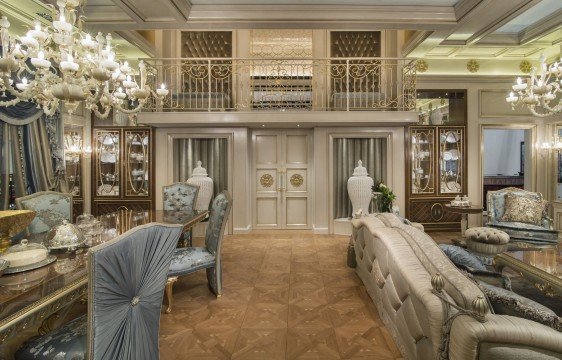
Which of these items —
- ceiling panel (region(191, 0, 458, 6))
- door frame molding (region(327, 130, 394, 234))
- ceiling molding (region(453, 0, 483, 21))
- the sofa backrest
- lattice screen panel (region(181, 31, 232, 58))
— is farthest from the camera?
lattice screen panel (region(181, 31, 232, 58))

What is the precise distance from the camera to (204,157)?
6.26m

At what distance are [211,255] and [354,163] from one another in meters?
4.06

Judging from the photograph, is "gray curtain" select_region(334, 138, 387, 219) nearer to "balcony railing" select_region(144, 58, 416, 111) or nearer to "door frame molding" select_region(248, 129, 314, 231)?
"door frame molding" select_region(248, 129, 314, 231)

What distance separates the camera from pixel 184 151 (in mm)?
6242

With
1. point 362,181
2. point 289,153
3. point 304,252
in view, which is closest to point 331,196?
point 362,181

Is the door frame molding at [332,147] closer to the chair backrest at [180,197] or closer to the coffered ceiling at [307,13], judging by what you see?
the coffered ceiling at [307,13]

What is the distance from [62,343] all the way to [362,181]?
197 inches

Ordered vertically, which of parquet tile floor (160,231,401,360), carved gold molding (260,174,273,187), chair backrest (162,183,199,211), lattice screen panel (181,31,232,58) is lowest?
parquet tile floor (160,231,401,360)

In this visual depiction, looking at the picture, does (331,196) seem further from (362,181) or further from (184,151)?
(184,151)

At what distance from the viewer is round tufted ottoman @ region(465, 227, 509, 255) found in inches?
126

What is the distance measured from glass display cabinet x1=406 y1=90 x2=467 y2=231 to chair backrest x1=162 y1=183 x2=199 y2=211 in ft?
13.6

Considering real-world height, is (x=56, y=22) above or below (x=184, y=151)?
above

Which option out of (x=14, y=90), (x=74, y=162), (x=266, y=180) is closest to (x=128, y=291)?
(x=14, y=90)

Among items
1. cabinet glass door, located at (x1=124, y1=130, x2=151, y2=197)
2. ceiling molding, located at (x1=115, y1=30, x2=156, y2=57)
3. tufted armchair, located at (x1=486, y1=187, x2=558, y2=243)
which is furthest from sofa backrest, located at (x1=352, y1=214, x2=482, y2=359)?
cabinet glass door, located at (x1=124, y1=130, x2=151, y2=197)
